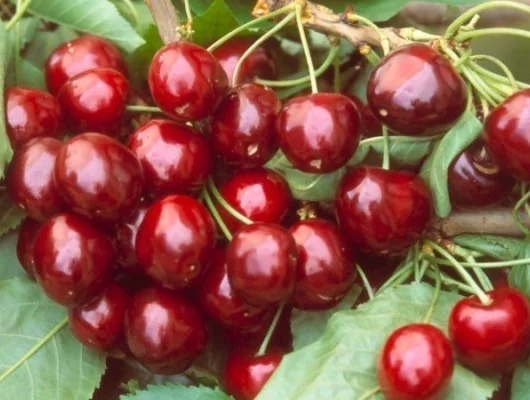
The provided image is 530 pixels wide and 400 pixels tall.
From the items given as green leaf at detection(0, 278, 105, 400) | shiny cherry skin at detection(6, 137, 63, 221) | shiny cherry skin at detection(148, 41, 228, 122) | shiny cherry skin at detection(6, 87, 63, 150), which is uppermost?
shiny cherry skin at detection(148, 41, 228, 122)

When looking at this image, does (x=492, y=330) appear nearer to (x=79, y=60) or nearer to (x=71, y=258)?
(x=71, y=258)

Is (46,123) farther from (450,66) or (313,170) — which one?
(450,66)

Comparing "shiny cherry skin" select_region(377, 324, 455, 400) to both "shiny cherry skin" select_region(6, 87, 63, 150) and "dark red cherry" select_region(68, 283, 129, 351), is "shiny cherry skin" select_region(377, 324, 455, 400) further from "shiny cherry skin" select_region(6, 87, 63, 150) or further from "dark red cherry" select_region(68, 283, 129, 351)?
"shiny cherry skin" select_region(6, 87, 63, 150)

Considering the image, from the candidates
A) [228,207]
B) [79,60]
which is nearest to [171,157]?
[228,207]

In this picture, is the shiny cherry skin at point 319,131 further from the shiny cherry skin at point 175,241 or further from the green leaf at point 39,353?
the green leaf at point 39,353

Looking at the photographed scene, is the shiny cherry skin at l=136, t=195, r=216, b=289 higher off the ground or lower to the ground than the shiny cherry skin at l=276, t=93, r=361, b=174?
lower

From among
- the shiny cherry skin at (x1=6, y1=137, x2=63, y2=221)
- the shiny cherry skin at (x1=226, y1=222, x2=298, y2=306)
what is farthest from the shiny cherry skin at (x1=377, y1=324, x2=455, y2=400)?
the shiny cherry skin at (x1=6, y1=137, x2=63, y2=221)

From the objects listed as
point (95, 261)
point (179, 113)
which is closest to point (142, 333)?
point (95, 261)
